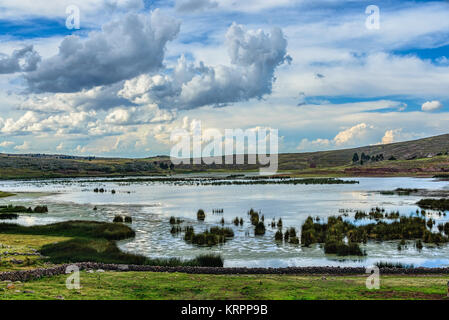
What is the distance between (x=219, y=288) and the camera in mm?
17297

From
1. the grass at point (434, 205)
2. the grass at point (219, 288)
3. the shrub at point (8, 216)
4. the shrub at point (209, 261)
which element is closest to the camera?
the grass at point (219, 288)

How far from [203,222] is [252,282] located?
27.6 metres

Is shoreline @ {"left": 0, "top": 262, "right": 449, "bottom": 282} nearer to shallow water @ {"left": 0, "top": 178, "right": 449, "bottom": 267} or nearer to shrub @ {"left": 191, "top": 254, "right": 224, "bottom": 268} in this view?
shrub @ {"left": 191, "top": 254, "right": 224, "bottom": 268}

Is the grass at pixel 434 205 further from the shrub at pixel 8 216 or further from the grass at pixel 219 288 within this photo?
the shrub at pixel 8 216

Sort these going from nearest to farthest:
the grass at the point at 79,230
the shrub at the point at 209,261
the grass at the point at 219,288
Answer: the grass at the point at 219,288 < the shrub at the point at 209,261 < the grass at the point at 79,230

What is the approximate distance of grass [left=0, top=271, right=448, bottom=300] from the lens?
15422 mm

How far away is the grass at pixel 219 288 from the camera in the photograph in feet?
50.6

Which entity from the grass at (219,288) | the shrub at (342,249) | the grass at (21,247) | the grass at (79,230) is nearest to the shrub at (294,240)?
the shrub at (342,249)

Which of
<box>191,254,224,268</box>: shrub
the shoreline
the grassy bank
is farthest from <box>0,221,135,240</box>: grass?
the shoreline

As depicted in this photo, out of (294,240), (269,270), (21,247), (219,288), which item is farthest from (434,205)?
(21,247)

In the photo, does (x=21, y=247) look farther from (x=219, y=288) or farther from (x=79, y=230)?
(x=219, y=288)

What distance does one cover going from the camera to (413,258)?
2727 centimetres
